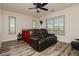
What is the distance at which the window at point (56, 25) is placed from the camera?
15.6 feet

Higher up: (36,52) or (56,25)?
(56,25)

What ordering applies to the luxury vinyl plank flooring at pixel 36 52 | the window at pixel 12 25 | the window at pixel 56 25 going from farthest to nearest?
the window at pixel 12 25
the window at pixel 56 25
the luxury vinyl plank flooring at pixel 36 52

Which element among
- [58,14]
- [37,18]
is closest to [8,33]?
[37,18]

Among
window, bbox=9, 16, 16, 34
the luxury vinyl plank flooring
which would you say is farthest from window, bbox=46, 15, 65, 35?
window, bbox=9, 16, 16, 34

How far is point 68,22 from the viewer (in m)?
4.31

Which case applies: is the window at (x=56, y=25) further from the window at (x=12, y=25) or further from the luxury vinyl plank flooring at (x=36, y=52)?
the window at (x=12, y=25)

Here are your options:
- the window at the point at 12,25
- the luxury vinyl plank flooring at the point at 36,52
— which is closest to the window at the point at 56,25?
the luxury vinyl plank flooring at the point at 36,52

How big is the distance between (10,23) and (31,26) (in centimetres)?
182

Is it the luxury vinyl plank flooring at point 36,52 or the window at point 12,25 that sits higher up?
the window at point 12,25

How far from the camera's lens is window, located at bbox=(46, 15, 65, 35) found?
4.75 metres

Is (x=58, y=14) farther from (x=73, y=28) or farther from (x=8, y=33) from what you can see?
(x=8, y=33)

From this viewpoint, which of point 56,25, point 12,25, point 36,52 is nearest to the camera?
point 36,52

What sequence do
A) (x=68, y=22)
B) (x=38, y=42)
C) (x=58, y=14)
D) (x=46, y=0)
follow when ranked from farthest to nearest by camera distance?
1. (x=58, y=14)
2. (x=68, y=22)
3. (x=38, y=42)
4. (x=46, y=0)

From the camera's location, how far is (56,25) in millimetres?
5324
